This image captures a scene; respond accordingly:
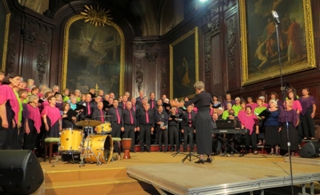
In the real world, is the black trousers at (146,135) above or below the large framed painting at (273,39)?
below

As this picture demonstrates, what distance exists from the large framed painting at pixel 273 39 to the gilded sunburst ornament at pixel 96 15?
7.29 m

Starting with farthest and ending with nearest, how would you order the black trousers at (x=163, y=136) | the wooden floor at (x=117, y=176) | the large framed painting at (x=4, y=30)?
the large framed painting at (x=4, y=30) → the black trousers at (x=163, y=136) → the wooden floor at (x=117, y=176)

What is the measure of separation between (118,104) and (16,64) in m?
5.19

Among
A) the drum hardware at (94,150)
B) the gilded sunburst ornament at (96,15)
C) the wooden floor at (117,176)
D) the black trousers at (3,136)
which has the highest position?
the gilded sunburst ornament at (96,15)

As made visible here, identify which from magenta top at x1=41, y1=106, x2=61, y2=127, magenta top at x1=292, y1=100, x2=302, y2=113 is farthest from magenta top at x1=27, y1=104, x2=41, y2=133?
magenta top at x1=292, y1=100, x2=302, y2=113

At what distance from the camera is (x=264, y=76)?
899 centimetres

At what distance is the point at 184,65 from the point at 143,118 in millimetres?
5076

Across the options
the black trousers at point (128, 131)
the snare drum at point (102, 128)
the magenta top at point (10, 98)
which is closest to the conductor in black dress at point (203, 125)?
the snare drum at point (102, 128)

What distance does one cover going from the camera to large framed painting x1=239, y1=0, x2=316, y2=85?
7.78m

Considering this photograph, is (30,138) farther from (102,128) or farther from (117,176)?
(117,176)

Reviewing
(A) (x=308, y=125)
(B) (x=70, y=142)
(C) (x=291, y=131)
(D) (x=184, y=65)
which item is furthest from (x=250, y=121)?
(D) (x=184, y=65)

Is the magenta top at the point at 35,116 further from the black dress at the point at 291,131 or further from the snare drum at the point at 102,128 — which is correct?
the black dress at the point at 291,131

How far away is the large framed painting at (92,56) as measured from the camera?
42.9 ft

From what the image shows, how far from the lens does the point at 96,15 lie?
548 inches
